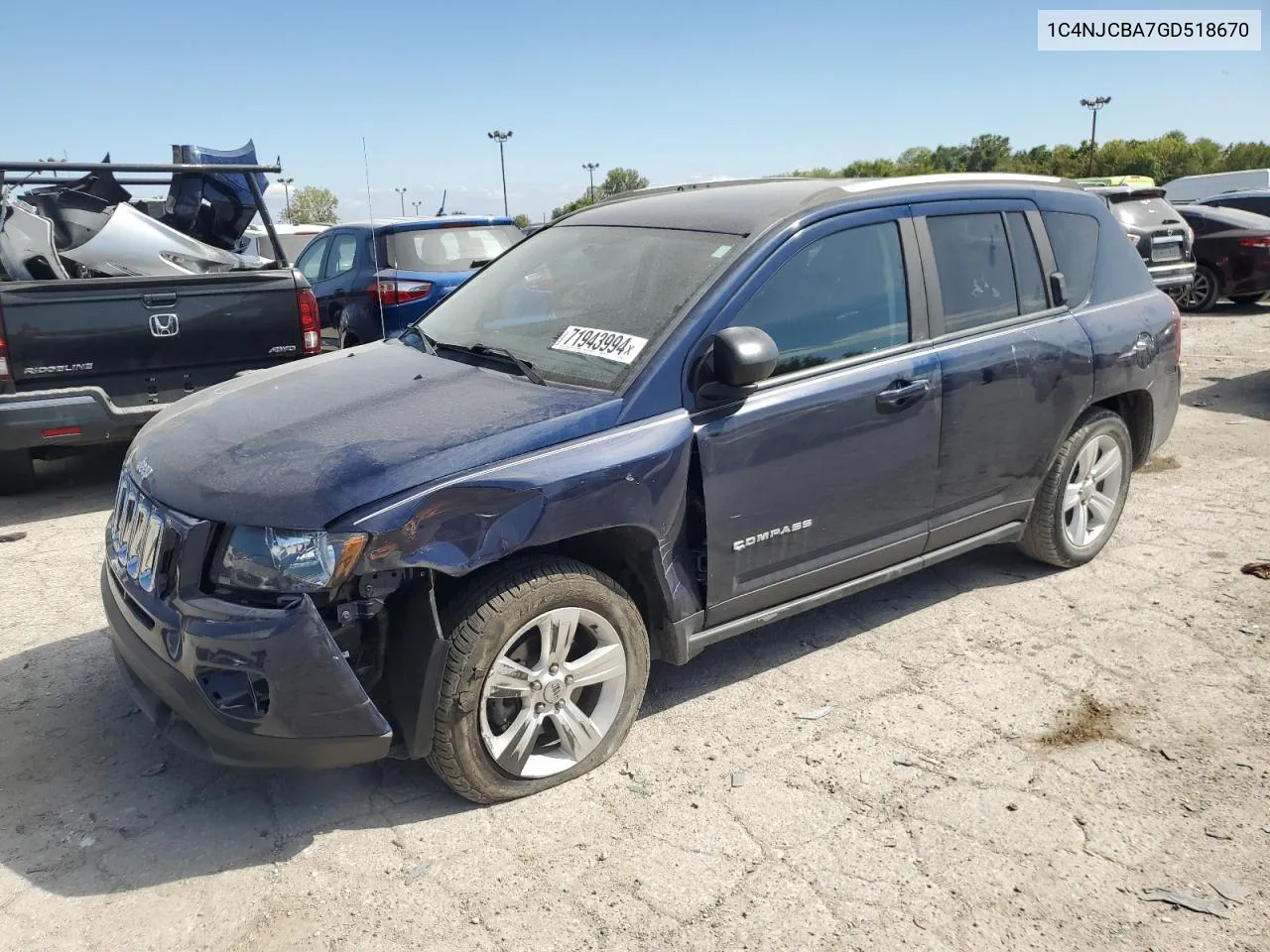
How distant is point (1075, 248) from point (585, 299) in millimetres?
2414

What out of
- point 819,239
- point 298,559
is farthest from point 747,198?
point 298,559

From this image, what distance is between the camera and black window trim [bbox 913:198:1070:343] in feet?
12.7

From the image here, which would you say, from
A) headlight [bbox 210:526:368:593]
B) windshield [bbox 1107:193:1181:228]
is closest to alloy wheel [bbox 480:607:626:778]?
headlight [bbox 210:526:368:593]

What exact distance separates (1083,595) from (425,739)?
10.5ft

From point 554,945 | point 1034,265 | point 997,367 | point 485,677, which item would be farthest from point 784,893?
A: point 1034,265

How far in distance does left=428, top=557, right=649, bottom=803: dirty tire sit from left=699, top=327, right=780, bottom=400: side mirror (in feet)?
2.39

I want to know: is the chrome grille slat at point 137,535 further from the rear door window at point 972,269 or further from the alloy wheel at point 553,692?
the rear door window at point 972,269

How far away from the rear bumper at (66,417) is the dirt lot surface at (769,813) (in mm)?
1430

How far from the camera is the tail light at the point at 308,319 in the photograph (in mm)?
6367

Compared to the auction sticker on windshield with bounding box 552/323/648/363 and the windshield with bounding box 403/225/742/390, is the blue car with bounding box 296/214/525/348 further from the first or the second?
the auction sticker on windshield with bounding box 552/323/648/363

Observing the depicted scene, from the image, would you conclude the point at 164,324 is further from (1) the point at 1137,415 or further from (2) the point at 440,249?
(1) the point at 1137,415

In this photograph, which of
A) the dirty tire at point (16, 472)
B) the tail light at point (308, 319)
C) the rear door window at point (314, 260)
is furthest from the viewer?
the rear door window at point (314, 260)

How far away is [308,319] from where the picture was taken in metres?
6.42

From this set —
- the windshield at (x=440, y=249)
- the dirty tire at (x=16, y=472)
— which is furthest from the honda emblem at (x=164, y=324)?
the windshield at (x=440, y=249)
